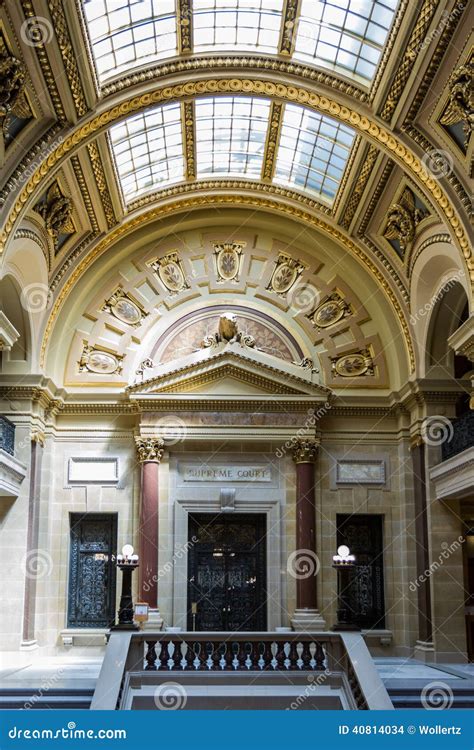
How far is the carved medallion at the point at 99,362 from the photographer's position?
2358 cm

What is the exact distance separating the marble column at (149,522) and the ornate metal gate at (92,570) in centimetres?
112

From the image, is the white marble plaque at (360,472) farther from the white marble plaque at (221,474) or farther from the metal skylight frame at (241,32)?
the metal skylight frame at (241,32)

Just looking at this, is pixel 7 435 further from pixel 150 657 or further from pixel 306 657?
pixel 306 657

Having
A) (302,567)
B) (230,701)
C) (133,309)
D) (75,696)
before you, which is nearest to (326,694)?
(230,701)

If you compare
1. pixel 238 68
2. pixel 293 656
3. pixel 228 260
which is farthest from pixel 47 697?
pixel 228 260

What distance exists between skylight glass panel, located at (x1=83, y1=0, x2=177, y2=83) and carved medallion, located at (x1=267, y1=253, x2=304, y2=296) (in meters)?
7.12

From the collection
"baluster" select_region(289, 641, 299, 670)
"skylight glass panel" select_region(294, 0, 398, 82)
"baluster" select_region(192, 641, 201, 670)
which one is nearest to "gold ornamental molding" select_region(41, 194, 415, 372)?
"skylight glass panel" select_region(294, 0, 398, 82)

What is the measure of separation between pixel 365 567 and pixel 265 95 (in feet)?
38.2

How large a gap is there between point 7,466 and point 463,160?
37.1ft

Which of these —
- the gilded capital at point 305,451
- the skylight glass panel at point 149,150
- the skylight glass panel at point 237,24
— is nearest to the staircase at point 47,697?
the gilded capital at point 305,451

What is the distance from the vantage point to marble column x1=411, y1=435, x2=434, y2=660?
21047 millimetres

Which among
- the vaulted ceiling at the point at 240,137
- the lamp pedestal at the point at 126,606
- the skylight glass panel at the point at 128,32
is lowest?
the lamp pedestal at the point at 126,606

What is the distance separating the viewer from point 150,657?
16016 mm

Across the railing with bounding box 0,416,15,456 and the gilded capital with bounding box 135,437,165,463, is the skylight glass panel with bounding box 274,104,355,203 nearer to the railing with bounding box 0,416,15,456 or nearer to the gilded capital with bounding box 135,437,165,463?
the gilded capital with bounding box 135,437,165,463
